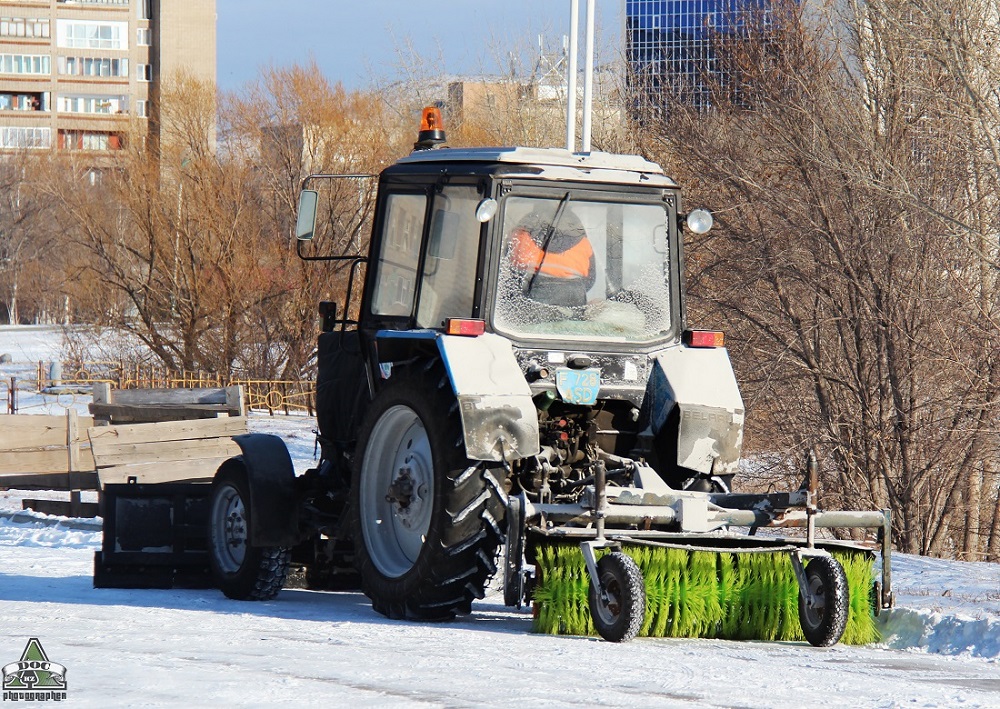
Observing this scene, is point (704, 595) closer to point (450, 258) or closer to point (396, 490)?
point (396, 490)

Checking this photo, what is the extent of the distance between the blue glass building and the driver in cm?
1157

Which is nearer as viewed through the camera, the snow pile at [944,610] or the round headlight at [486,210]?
the snow pile at [944,610]

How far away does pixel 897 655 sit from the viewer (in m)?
7.57

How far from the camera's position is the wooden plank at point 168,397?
850 inches

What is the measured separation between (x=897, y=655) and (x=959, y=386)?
395 inches

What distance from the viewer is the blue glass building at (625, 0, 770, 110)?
1969 cm

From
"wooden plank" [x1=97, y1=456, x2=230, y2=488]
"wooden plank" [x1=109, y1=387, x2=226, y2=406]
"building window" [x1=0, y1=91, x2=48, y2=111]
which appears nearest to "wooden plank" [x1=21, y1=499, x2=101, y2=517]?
"wooden plank" [x1=97, y1=456, x2=230, y2=488]

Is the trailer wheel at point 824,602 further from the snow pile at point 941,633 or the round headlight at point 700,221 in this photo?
the round headlight at point 700,221

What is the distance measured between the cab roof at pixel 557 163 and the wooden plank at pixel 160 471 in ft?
24.3

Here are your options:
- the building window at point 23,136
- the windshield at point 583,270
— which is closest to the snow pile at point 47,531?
the windshield at point 583,270

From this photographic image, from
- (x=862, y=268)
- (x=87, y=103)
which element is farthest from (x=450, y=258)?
(x=87, y=103)

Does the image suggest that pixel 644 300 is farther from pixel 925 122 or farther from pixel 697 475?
pixel 925 122

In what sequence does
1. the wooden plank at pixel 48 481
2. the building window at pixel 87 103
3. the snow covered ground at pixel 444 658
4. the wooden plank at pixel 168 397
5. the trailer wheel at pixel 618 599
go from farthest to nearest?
1. the building window at pixel 87 103
2. the wooden plank at pixel 168 397
3. the wooden plank at pixel 48 481
4. the trailer wheel at pixel 618 599
5. the snow covered ground at pixel 444 658

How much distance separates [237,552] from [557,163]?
3400 millimetres
